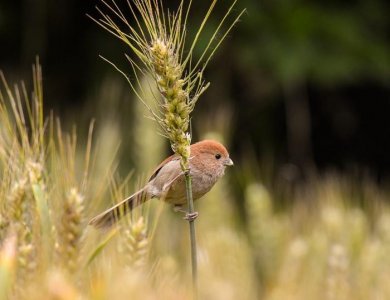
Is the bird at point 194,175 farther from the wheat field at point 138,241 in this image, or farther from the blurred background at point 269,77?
the blurred background at point 269,77

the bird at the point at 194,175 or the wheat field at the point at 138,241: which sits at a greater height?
the bird at the point at 194,175

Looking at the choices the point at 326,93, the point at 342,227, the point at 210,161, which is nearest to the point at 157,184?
the point at 210,161

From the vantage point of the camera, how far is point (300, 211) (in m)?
5.54

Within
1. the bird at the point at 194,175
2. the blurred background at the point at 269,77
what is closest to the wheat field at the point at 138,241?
the bird at the point at 194,175

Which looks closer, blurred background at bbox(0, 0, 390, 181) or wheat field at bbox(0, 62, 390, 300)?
wheat field at bbox(0, 62, 390, 300)

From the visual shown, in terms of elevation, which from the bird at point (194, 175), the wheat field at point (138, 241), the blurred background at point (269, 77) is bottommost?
the wheat field at point (138, 241)

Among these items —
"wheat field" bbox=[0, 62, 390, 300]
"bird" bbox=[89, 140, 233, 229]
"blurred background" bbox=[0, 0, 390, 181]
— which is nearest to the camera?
"wheat field" bbox=[0, 62, 390, 300]

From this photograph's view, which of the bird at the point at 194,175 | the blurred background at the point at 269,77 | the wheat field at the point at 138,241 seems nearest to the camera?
the wheat field at the point at 138,241

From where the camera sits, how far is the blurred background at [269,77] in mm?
8617

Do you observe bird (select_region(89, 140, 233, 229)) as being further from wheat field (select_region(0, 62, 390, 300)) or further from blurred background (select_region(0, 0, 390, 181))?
blurred background (select_region(0, 0, 390, 181))

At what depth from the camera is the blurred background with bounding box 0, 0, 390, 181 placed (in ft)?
28.3

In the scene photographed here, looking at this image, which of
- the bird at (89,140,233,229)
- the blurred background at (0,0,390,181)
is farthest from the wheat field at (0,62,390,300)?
the blurred background at (0,0,390,181)

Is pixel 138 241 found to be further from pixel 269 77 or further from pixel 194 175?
pixel 269 77

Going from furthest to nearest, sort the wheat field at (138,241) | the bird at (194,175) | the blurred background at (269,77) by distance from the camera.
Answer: the blurred background at (269,77)
the bird at (194,175)
the wheat field at (138,241)
